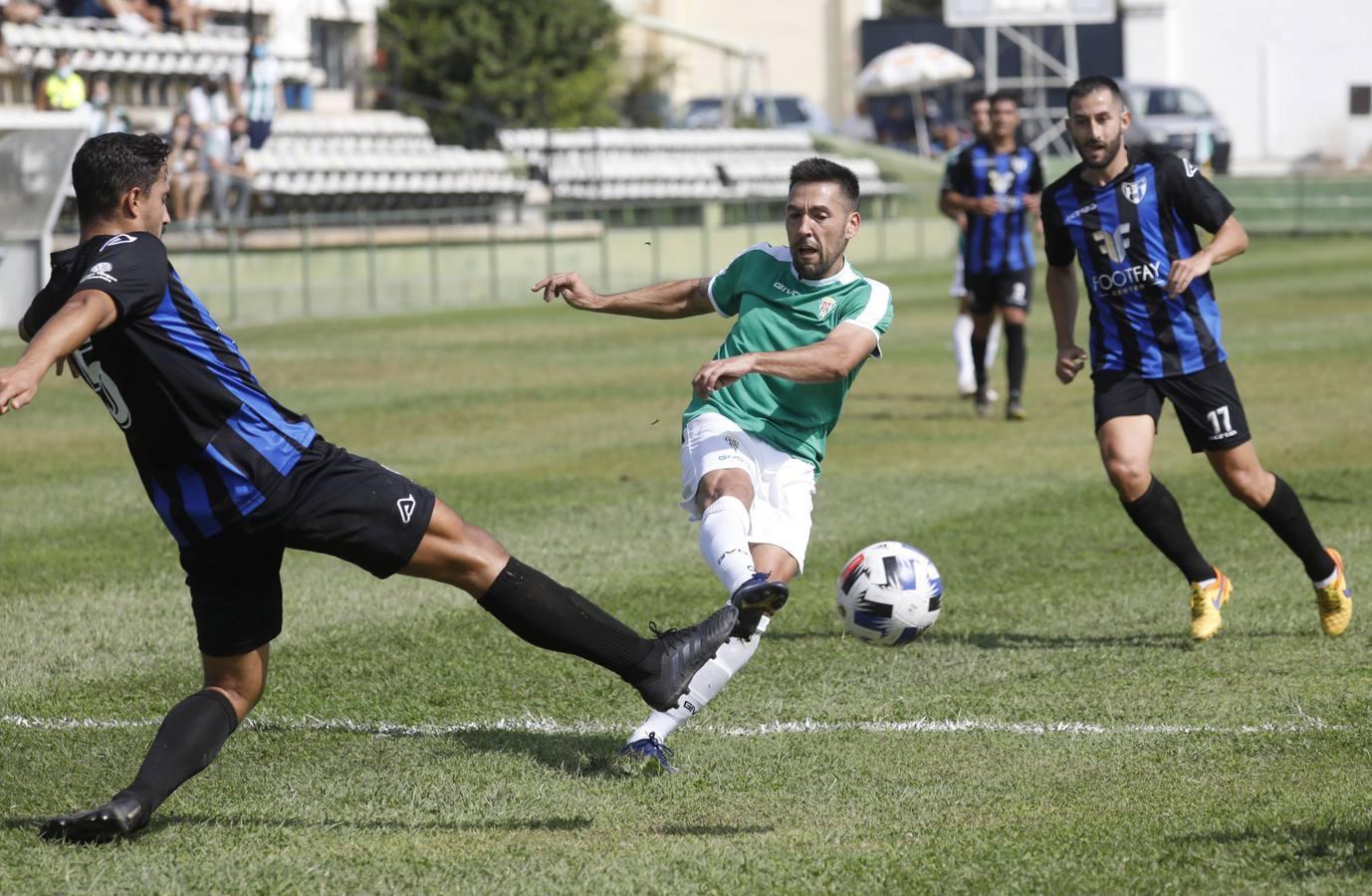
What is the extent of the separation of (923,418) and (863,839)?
32.7ft

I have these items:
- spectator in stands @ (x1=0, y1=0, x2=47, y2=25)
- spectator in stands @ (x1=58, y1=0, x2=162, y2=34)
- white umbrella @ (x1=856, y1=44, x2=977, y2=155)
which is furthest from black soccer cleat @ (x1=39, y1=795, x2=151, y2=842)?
white umbrella @ (x1=856, y1=44, x2=977, y2=155)

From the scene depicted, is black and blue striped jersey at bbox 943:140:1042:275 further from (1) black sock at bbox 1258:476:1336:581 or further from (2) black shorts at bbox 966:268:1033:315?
(1) black sock at bbox 1258:476:1336:581

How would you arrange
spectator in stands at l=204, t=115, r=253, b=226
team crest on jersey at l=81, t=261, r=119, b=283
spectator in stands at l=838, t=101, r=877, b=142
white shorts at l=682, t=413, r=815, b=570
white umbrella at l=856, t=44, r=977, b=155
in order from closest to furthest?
team crest on jersey at l=81, t=261, r=119, b=283 → white shorts at l=682, t=413, r=815, b=570 → spectator in stands at l=204, t=115, r=253, b=226 → white umbrella at l=856, t=44, r=977, b=155 → spectator in stands at l=838, t=101, r=877, b=142

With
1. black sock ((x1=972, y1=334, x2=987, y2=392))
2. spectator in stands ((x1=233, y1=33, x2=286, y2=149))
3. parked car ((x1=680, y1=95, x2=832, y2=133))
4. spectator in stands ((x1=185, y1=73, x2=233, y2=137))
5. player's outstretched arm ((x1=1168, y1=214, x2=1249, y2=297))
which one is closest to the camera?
player's outstretched arm ((x1=1168, y1=214, x2=1249, y2=297))

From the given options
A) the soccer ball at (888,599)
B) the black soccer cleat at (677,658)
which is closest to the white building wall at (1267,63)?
the soccer ball at (888,599)

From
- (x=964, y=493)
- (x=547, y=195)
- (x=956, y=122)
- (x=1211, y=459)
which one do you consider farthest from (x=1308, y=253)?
(x=1211, y=459)

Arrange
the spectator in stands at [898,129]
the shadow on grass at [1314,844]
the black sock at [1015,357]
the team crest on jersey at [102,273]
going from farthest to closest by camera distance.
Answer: the spectator in stands at [898,129], the black sock at [1015,357], the team crest on jersey at [102,273], the shadow on grass at [1314,844]

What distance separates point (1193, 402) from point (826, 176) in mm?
2177

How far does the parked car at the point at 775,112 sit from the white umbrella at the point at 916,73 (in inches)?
61.2

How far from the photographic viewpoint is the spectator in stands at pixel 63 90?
2408 centimetres

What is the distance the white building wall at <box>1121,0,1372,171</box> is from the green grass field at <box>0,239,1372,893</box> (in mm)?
42761

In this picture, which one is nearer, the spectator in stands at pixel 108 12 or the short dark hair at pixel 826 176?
the short dark hair at pixel 826 176

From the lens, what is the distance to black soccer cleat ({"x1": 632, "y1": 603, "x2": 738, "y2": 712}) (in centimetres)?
544

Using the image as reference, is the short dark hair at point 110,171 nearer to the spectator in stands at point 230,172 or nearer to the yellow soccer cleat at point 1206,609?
the yellow soccer cleat at point 1206,609
